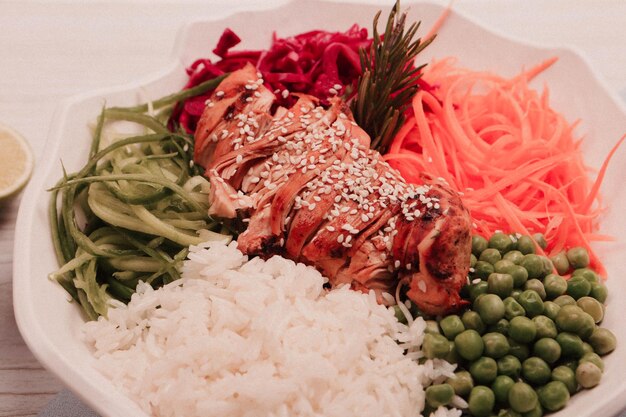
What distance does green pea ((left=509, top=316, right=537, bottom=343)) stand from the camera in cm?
277

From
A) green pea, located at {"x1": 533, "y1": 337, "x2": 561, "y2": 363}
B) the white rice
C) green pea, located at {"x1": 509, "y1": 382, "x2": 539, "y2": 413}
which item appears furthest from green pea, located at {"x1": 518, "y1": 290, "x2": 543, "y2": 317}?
the white rice

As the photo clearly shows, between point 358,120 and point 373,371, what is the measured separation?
172 centimetres

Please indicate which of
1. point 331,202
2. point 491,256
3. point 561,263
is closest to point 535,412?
point 491,256

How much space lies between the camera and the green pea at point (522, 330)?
109 inches

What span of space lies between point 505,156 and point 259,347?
1866 millimetres

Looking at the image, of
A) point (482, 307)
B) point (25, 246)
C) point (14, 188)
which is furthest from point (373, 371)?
point (14, 188)

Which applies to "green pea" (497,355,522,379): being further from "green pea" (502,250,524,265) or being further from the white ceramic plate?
"green pea" (502,250,524,265)

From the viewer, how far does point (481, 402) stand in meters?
2.67

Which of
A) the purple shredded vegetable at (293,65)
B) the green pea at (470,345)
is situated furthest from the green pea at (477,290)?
the purple shredded vegetable at (293,65)

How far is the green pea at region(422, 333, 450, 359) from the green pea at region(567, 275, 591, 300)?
0.71 metres

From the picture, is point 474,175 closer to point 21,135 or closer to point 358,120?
point 358,120

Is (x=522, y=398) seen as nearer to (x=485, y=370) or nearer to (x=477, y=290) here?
(x=485, y=370)

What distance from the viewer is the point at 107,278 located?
3.31 metres

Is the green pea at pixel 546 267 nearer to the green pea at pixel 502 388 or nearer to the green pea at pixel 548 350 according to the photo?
the green pea at pixel 548 350
